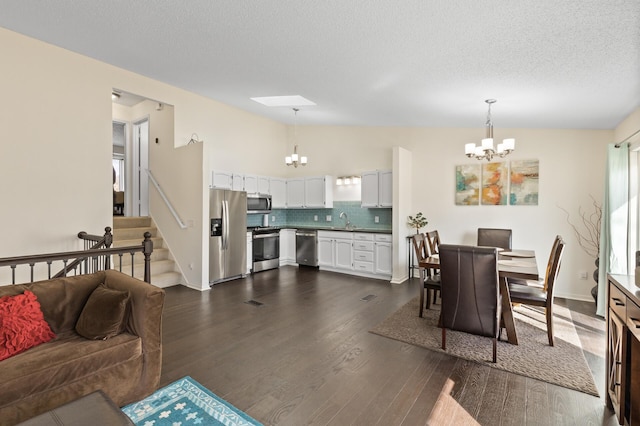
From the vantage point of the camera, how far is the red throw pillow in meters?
2.00

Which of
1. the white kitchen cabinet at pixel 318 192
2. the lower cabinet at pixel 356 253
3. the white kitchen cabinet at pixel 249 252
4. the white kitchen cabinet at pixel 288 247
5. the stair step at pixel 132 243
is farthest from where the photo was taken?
the white kitchen cabinet at pixel 288 247

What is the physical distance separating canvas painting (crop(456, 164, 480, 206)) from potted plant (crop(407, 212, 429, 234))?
2.18 feet

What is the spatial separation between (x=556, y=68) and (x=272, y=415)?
369 cm

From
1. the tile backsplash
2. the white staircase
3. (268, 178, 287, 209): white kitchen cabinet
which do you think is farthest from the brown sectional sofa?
(268, 178, 287, 209): white kitchen cabinet

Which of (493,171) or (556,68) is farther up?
(556,68)

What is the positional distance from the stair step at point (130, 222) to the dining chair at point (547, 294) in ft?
20.1

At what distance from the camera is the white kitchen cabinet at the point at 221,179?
6086 mm

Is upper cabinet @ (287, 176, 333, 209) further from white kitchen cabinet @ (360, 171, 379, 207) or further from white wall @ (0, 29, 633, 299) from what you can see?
white kitchen cabinet @ (360, 171, 379, 207)

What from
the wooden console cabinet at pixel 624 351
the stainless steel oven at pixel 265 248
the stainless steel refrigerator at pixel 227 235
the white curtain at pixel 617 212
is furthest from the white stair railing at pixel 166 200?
the white curtain at pixel 617 212

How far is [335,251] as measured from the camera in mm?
6719

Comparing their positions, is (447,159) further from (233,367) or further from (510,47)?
(233,367)

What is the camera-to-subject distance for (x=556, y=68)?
114 inches

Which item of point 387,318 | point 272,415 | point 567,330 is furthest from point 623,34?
point 272,415

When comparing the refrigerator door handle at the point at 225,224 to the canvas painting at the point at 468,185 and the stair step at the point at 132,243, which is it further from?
the canvas painting at the point at 468,185
